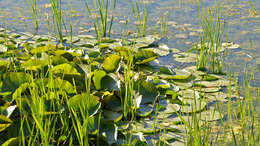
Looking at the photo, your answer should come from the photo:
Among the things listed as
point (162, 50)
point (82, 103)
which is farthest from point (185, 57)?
point (82, 103)

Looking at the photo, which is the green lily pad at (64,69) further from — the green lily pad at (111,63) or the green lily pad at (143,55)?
the green lily pad at (143,55)

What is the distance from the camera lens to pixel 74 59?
209 cm

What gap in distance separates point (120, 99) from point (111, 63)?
0.94 ft

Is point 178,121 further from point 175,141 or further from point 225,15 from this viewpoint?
point 225,15

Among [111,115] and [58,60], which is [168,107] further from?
[58,60]

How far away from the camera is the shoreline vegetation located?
132cm

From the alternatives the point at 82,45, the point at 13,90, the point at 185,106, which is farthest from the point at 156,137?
the point at 82,45

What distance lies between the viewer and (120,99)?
1.77 m

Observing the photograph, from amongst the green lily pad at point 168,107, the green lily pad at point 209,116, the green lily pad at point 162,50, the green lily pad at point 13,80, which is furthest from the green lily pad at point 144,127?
the green lily pad at point 162,50

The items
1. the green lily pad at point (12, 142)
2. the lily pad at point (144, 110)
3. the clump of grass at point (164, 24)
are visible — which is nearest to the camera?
the green lily pad at point (12, 142)

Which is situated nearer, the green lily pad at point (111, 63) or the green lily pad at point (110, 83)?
the green lily pad at point (110, 83)

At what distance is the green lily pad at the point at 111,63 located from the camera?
1977mm

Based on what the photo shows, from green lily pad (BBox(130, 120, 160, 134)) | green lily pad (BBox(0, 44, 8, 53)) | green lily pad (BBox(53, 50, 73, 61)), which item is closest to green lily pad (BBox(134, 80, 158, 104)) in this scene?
green lily pad (BBox(130, 120, 160, 134))

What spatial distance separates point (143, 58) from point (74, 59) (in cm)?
46
